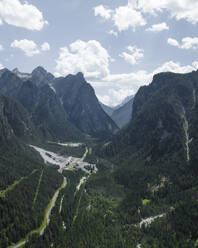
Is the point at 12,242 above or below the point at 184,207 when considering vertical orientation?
below

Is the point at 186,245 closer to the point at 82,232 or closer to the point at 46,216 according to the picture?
the point at 82,232

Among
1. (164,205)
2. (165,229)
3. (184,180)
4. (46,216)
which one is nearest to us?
(165,229)

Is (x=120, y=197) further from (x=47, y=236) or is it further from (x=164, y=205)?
(x=47, y=236)

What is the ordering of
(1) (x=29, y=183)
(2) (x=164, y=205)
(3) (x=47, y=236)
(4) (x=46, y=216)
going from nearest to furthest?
(3) (x=47, y=236), (4) (x=46, y=216), (2) (x=164, y=205), (1) (x=29, y=183)

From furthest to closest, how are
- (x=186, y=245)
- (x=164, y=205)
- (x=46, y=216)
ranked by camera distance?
(x=164, y=205) → (x=46, y=216) → (x=186, y=245)

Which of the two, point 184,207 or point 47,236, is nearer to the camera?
point 47,236

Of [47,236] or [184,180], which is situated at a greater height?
[184,180]

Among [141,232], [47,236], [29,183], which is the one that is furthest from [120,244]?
[29,183]

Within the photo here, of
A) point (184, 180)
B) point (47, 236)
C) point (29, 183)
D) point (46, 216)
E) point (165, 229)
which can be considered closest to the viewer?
point (47, 236)

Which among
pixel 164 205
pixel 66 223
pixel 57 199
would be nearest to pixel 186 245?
pixel 164 205
